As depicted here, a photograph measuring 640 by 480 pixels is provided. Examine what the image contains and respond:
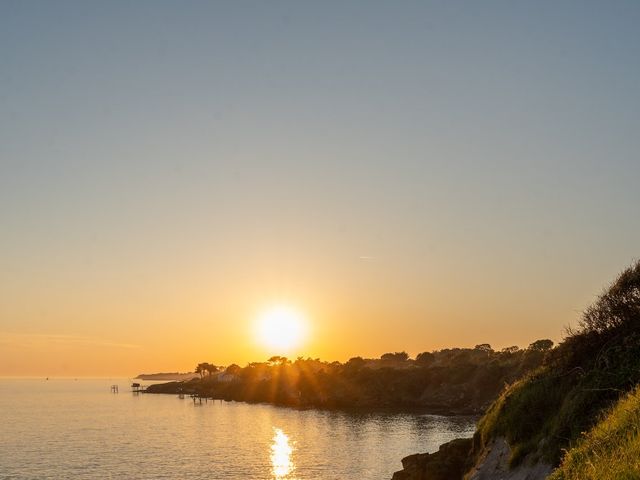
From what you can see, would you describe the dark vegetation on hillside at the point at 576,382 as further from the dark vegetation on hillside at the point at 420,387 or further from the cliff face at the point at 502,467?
the dark vegetation on hillside at the point at 420,387

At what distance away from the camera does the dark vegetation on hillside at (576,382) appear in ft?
61.3

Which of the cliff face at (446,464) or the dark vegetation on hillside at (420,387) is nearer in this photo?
the cliff face at (446,464)

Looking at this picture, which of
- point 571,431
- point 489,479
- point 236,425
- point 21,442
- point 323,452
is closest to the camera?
point 571,431

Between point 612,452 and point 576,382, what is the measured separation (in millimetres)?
11694

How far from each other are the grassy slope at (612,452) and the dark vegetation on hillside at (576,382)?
4.42m

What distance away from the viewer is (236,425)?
376ft

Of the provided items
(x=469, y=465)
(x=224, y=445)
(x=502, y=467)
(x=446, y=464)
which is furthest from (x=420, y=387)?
(x=502, y=467)

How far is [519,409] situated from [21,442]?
89.0 metres

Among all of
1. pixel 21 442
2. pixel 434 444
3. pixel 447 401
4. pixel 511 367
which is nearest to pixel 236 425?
pixel 21 442

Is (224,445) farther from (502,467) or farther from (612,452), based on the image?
(612,452)

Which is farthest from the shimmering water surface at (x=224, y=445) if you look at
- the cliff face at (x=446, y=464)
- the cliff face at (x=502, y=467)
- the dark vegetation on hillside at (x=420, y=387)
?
the cliff face at (x=502, y=467)

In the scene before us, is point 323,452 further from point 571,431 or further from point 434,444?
point 571,431

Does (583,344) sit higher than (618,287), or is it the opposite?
(618,287)

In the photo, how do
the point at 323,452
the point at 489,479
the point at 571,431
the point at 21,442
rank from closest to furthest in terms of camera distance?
the point at 571,431 → the point at 489,479 → the point at 323,452 → the point at 21,442
